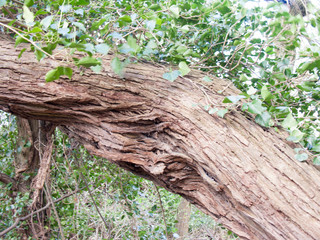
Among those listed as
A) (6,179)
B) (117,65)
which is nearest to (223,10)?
(117,65)

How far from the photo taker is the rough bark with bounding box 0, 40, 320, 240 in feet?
2.91

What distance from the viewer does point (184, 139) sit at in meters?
1.01

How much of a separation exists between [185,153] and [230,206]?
24 centimetres

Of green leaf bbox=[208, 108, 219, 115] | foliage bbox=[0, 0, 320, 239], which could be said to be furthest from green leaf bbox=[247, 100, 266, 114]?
green leaf bbox=[208, 108, 219, 115]

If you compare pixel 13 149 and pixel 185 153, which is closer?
pixel 185 153

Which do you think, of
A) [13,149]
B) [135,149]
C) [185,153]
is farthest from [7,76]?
[13,149]

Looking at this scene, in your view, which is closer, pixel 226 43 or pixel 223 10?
pixel 223 10

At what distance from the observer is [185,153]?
1.03 metres

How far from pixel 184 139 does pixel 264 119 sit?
283 mm

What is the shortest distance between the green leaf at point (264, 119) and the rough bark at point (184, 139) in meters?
0.04

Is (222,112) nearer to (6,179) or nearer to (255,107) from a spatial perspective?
(255,107)

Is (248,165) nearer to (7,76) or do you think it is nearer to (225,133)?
(225,133)

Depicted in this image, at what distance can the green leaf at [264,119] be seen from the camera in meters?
0.96

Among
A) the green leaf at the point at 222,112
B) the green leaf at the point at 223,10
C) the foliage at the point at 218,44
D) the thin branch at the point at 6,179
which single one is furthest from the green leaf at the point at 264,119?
the thin branch at the point at 6,179
